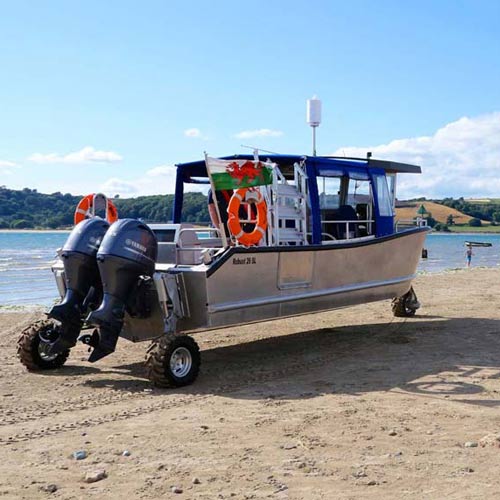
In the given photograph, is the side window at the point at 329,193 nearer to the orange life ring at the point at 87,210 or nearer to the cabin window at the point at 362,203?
the cabin window at the point at 362,203

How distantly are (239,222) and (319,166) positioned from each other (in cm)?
191

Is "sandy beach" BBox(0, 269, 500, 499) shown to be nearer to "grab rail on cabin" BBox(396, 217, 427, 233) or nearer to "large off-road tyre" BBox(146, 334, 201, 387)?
"large off-road tyre" BBox(146, 334, 201, 387)

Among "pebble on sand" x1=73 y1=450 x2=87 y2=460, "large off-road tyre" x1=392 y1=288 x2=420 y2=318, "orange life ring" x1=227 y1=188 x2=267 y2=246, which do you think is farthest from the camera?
"large off-road tyre" x1=392 y1=288 x2=420 y2=318

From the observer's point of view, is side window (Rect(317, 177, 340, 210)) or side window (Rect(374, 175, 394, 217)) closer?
side window (Rect(317, 177, 340, 210))

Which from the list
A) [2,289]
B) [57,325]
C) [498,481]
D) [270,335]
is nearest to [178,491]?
[498,481]

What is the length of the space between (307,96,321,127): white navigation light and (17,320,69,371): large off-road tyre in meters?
5.34

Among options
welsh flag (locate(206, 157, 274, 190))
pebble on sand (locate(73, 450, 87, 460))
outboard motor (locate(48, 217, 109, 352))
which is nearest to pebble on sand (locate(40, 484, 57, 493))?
pebble on sand (locate(73, 450, 87, 460))

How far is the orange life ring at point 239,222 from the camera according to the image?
8260mm

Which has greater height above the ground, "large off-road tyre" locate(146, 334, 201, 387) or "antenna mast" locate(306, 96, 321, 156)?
"antenna mast" locate(306, 96, 321, 156)

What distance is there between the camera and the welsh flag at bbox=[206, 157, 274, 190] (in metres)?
8.16

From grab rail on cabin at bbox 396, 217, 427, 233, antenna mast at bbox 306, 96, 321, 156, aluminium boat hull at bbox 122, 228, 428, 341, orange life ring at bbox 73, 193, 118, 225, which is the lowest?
aluminium boat hull at bbox 122, 228, 428, 341

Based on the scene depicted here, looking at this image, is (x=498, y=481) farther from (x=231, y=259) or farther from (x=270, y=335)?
(x=270, y=335)

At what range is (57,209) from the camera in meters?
72.6

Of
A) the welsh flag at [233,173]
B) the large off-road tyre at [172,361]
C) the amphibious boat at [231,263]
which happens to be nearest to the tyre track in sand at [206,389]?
the large off-road tyre at [172,361]
